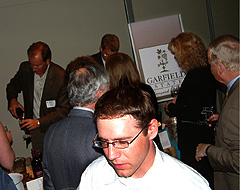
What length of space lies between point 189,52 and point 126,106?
1764mm

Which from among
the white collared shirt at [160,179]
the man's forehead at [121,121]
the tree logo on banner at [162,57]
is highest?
the tree logo on banner at [162,57]

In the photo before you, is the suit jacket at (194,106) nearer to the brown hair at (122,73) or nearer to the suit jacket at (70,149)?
the brown hair at (122,73)

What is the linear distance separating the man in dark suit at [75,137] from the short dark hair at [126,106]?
51 cm

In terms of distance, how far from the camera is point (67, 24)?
168 inches

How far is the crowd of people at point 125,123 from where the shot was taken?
1.04m

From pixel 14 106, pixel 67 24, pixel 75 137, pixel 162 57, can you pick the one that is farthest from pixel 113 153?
pixel 67 24

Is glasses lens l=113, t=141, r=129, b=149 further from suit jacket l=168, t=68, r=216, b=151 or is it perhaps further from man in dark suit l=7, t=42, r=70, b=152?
man in dark suit l=7, t=42, r=70, b=152

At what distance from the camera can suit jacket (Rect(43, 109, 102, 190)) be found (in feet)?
5.14

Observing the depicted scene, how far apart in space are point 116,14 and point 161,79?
1.39m

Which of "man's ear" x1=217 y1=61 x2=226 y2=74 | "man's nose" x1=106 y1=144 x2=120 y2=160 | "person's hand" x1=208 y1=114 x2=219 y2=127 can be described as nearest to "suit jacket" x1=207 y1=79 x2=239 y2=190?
"man's ear" x1=217 y1=61 x2=226 y2=74

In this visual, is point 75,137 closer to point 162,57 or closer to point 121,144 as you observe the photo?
point 121,144

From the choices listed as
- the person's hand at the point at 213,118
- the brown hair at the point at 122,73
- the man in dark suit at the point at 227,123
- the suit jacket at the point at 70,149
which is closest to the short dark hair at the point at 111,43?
the brown hair at the point at 122,73

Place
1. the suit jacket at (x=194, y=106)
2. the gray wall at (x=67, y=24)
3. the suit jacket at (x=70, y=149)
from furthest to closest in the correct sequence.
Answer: the gray wall at (x=67, y=24), the suit jacket at (x=194, y=106), the suit jacket at (x=70, y=149)

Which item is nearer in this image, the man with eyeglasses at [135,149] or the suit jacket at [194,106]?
the man with eyeglasses at [135,149]
